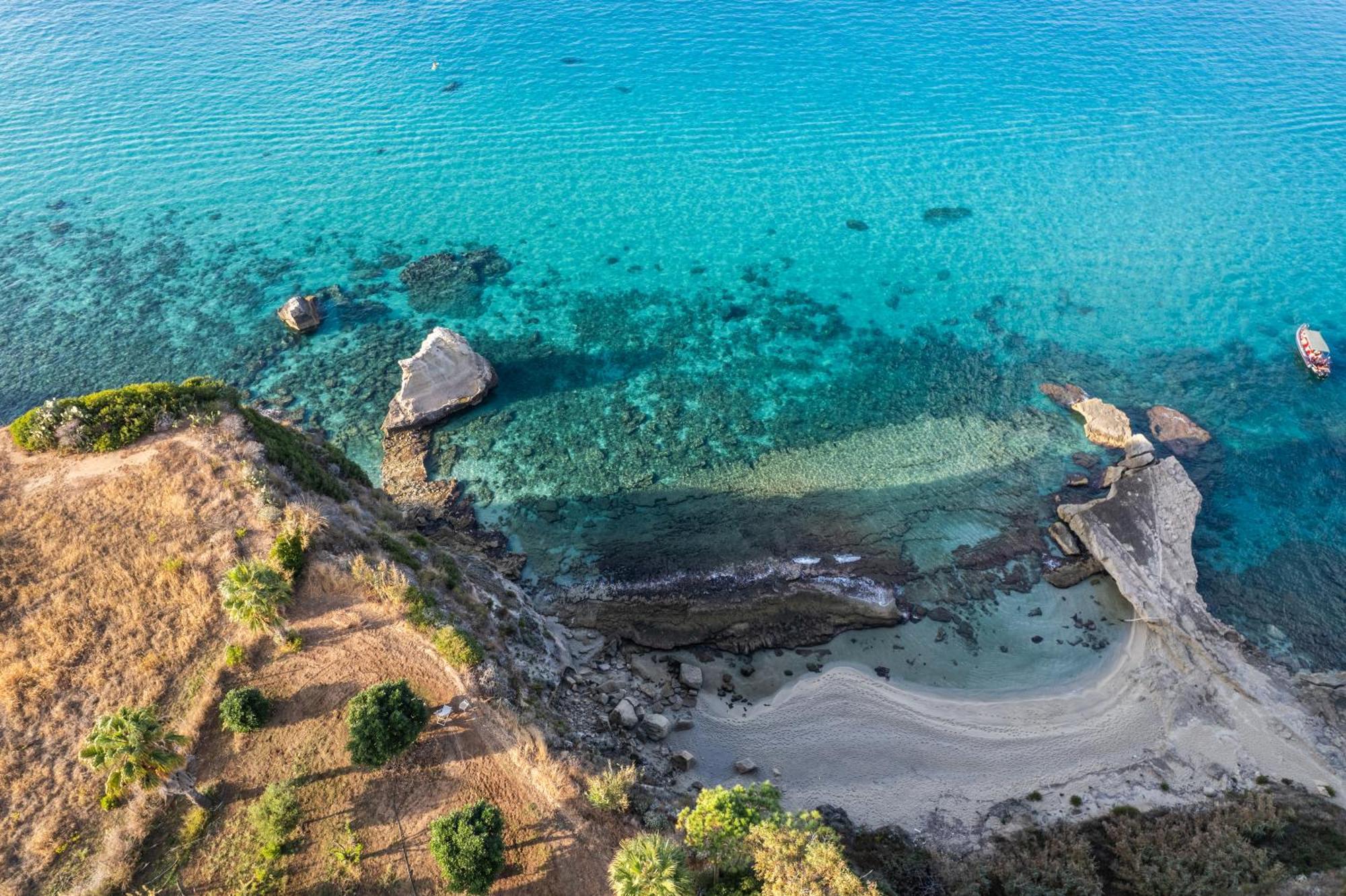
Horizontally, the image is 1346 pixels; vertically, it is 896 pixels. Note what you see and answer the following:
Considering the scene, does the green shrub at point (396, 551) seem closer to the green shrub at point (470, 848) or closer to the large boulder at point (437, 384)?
the green shrub at point (470, 848)

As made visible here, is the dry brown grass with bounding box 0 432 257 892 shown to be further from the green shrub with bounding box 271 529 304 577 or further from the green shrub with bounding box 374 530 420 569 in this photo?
the green shrub with bounding box 374 530 420 569

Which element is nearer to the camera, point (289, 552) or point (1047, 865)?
point (1047, 865)

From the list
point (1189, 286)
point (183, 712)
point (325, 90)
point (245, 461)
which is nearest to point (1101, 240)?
point (1189, 286)

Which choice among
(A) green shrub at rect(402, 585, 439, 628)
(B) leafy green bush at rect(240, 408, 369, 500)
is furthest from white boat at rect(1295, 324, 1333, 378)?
(B) leafy green bush at rect(240, 408, 369, 500)

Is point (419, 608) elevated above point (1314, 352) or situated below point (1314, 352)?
above

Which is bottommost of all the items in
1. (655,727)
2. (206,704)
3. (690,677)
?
(690,677)

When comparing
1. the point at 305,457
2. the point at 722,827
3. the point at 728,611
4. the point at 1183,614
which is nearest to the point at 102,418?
the point at 305,457

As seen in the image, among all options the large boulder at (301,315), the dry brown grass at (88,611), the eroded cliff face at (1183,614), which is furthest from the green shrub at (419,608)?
the eroded cliff face at (1183,614)

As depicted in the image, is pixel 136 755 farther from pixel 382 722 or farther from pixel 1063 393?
pixel 1063 393
